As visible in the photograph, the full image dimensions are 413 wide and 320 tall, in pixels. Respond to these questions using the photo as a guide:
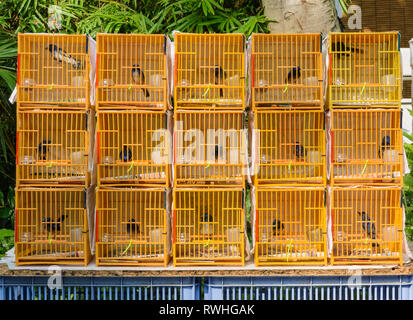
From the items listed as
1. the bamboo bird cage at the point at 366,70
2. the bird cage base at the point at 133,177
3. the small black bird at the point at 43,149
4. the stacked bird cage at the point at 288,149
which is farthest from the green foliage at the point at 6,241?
the bamboo bird cage at the point at 366,70

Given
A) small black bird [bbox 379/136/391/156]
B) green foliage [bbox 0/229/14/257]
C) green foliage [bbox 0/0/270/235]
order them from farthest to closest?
green foliage [bbox 0/0/270/235], green foliage [bbox 0/229/14/257], small black bird [bbox 379/136/391/156]

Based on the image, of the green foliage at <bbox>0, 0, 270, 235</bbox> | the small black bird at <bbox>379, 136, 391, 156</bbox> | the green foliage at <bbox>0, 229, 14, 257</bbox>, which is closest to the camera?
the small black bird at <bbox>379, 136, 391, 156</bbox>

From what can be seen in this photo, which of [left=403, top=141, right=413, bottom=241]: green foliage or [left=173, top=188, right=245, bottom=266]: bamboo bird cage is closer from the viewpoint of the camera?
[left=173, top=188, right=245, bottom=266]: bamboo bird cage

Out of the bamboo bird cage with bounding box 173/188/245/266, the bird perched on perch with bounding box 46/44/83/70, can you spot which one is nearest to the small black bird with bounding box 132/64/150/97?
the bird perched on perch with bounding box 46/44/83/70

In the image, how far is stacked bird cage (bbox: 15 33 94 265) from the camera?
3396 millimetres

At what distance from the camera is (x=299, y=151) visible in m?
3.43

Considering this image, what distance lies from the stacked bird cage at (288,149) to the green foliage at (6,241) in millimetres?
2377

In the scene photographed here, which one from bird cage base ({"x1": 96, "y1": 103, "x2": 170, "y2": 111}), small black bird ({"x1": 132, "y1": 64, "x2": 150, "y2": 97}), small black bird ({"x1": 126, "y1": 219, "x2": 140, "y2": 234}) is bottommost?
small black bird ({"x1": 126, "y1": 219, "x2": 140, "y2": 234})

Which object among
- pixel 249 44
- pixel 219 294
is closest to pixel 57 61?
pixel 249 44

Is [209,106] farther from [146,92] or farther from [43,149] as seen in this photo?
[43,149]

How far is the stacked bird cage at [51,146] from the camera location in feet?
11.1

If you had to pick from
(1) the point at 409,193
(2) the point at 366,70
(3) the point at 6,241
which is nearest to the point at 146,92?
(2) the point at 366,70

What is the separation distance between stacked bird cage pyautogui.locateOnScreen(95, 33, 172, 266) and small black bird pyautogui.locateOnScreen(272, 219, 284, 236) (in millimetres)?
833

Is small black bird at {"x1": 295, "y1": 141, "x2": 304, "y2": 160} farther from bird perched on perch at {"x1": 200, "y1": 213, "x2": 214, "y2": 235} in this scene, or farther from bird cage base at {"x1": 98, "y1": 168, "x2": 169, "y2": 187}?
bird cage base at {"x1": 98, "y1": 168, "x2": 169, "y2": 187}
